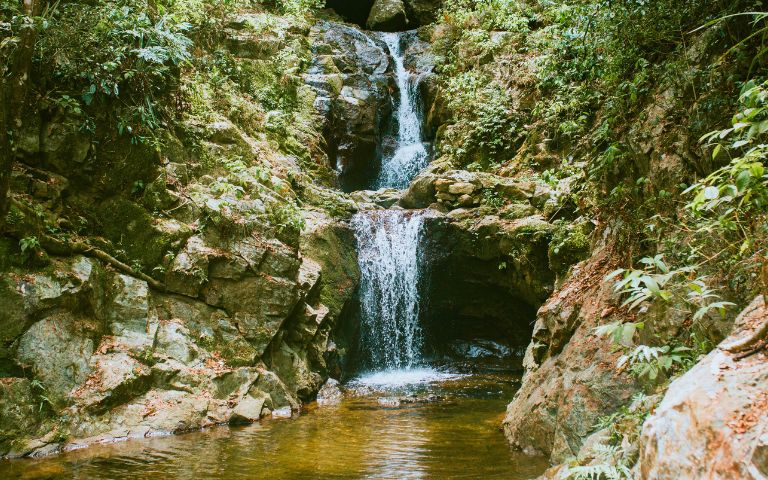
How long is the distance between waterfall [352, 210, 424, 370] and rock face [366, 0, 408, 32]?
12.4 metres

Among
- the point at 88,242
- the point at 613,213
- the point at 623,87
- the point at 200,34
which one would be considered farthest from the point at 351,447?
the point at 200,34

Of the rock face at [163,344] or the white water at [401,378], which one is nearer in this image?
the rock face at [163,344]

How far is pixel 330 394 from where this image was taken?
10.3 meters

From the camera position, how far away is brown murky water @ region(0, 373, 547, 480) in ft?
19.2

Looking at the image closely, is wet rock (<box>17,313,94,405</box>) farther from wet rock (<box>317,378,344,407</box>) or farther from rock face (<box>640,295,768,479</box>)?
rock face (<box>640,295,768,479</box>)

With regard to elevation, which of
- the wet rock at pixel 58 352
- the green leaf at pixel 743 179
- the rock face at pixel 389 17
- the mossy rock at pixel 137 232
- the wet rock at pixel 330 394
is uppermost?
the rock face at pixel 389 17

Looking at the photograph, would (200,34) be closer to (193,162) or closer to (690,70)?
(193,162)

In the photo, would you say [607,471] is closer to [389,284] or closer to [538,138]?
[389,284]

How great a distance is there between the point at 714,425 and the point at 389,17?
22.4 meters

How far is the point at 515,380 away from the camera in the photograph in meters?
11.7

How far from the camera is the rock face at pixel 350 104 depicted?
17266mm

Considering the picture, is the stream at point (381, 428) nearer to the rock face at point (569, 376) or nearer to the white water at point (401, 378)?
the white water at point (401, 378)

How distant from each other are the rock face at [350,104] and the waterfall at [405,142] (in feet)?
1.37

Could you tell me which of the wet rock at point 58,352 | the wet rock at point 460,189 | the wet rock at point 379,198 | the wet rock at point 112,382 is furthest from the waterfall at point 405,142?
the wet rock at point 58,352
